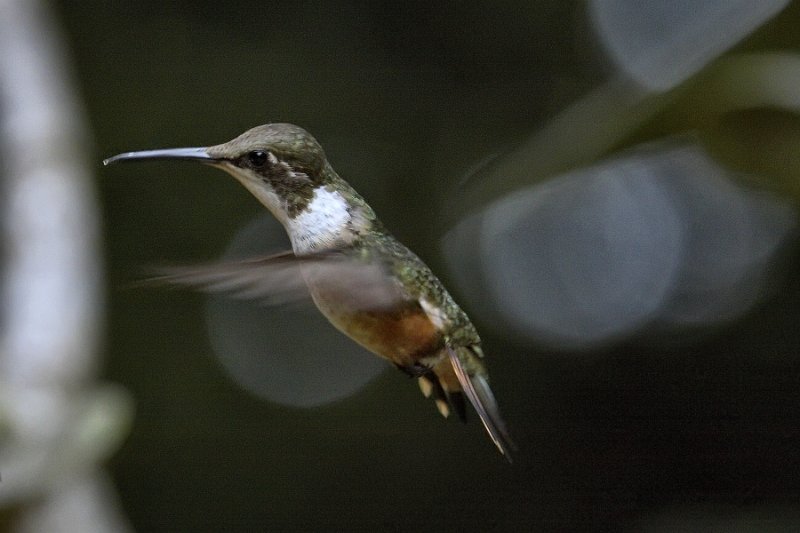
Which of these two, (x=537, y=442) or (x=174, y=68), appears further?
(x=537, y=442)

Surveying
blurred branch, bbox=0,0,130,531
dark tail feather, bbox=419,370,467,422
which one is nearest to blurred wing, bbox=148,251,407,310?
dark tail feather, bbox=419,370,467,422

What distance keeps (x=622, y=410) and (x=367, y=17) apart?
2.03 meters

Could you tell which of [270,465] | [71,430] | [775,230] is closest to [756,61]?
[71,430]

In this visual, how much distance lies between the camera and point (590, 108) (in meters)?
0.73

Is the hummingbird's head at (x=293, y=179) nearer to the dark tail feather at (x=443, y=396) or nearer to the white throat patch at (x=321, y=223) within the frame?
the white throat patch at (x=321, y=223)

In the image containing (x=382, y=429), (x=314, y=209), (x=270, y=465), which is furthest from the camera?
(x=270, y=465)

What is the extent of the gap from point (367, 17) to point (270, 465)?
7.27 feet

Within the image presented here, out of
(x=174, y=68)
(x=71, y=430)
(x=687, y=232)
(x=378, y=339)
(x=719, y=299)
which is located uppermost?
(x=174, y=68)

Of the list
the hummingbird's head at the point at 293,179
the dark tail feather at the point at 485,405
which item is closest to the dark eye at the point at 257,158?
the hummingbird's head at the point at 293,179

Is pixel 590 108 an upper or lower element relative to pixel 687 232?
upper

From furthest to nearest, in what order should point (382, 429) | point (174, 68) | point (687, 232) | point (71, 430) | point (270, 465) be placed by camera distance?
point (270, 465) < point (382, 429) < point (687, 232) < point (174, 68) < point (71, 430)

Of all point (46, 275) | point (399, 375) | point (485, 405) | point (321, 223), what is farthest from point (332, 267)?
point (399, 375)

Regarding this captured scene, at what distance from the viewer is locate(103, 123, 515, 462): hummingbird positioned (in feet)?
1.41

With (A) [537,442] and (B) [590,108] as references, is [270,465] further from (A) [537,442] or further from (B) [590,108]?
(B) [590,108]
